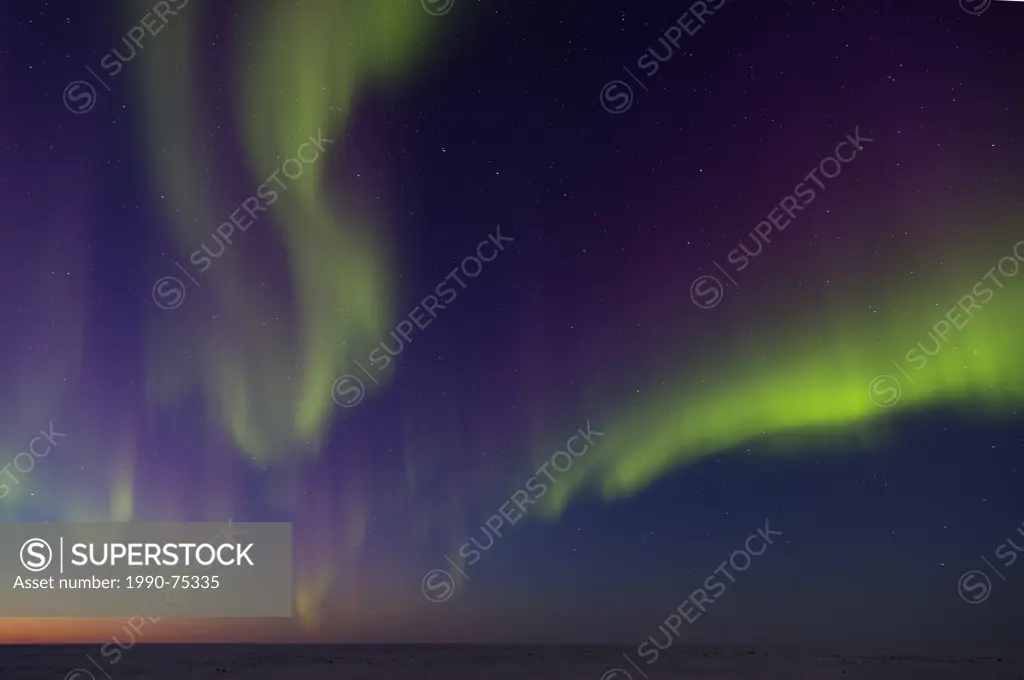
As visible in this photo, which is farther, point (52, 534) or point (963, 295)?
point (963, 295)

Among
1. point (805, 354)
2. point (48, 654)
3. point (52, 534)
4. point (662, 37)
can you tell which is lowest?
point (48, 654)

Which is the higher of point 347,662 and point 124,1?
point 124,1

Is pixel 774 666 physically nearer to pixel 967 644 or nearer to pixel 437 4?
pixel 967 644

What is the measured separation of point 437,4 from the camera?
9.98 m

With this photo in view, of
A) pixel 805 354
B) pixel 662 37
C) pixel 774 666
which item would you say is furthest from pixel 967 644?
pixel 662 37

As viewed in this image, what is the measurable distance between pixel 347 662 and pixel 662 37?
6175 millimetres

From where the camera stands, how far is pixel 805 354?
9.85 metres
